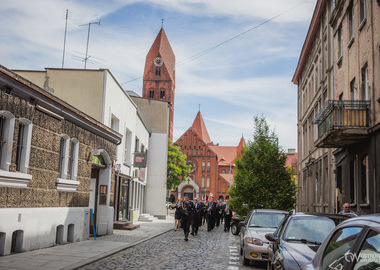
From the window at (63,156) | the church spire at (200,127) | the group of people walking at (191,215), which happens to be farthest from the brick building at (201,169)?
the window at (63,156)

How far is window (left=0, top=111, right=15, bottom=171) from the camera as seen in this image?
1099cm

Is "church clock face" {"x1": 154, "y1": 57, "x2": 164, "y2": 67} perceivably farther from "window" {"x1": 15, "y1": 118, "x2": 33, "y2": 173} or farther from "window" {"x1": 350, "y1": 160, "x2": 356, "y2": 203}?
"window" {"x1": 15, "y1": 118, "x2": 33, "y2": 173}

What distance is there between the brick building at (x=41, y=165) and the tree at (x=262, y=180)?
13.3 meters

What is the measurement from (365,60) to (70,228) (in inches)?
469

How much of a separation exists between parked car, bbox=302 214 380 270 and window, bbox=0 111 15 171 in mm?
9010

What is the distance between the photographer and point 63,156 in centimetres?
1470

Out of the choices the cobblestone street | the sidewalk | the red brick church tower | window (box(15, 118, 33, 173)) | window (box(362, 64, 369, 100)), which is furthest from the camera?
the red brick church tower

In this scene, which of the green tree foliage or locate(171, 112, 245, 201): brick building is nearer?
the green tree foliage

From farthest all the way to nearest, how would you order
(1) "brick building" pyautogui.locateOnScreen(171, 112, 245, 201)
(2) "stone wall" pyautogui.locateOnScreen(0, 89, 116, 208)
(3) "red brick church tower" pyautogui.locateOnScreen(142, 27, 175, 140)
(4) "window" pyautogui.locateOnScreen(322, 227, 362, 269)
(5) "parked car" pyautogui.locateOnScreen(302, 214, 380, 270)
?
1. (1) "brick building" pyautogui.locateOnScreen(171, 112, 245, 201)
2. (3) "red brick church tower" pyautogui.locateOnScreen(142, 27, 175, 140)
3. (2) "stone wall" pyautogui.locateOnScreen(0, 89, 116, 208)
4. (4) "window" pyautogui.locateOnScreen(322, 227, 362, 269)
5. (5) "parked car" pyautogui.locateOnScreen(302, 214, 380, 270)

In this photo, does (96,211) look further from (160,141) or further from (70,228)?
(160,141)

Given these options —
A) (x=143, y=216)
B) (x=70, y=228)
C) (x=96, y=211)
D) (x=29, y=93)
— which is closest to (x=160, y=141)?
(x=143, y=216)

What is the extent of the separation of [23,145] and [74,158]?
12.4 ft

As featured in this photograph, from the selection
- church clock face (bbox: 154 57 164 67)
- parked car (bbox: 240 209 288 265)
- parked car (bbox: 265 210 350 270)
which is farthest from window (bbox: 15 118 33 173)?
church clock face (bbox: 154 57 164 67)

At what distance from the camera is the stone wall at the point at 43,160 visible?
11117mm
